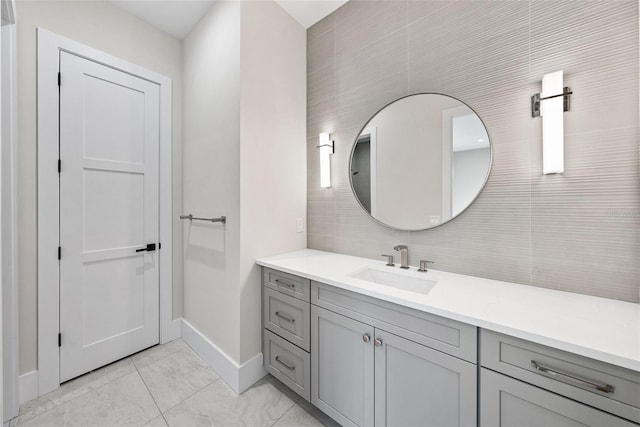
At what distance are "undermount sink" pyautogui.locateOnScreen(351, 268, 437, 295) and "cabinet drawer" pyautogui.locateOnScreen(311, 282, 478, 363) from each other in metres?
0.22

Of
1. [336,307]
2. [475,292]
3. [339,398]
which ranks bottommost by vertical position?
[339,398]

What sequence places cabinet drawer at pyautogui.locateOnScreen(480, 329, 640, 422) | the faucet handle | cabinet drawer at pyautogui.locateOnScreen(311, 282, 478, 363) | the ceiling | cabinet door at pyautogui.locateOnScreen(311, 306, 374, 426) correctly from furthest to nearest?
the ceiling → the faucet handle → cabinet door at pyautogui.locateOnScreen(311, 306, 374, 426) → cabinet drawer at pyautogui.locateOnScreen(311, 282, 478, 363) → cabinet drawer at pyautogui.locateOnScreen(480, 329, 640, 422)

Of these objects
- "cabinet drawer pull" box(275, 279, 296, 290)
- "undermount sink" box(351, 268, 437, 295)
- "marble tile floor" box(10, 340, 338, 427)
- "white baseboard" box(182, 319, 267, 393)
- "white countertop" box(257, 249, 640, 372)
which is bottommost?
"marble tile floor" box(10, 340, 338, 427)

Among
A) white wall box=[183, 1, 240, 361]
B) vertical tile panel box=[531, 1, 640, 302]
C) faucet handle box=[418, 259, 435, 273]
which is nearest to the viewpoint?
vertical tile panel box=[531, 1, 640, 302]

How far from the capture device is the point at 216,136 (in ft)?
6.33

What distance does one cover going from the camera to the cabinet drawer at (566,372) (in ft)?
2.36

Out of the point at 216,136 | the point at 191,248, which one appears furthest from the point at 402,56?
the point at 191,248

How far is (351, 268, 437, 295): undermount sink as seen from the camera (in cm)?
146

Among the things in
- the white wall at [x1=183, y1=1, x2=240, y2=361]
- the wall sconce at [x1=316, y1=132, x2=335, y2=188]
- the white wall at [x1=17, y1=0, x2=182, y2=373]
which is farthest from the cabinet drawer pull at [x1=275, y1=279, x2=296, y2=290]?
the white wall at [x1=17, y1=0, x2=182, y2=373]

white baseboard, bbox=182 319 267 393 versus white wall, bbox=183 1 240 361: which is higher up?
white wall, bbox=183 1 240 361

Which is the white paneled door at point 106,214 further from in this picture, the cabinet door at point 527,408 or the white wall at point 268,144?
the cabinet door at point 527,408

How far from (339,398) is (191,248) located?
169cm

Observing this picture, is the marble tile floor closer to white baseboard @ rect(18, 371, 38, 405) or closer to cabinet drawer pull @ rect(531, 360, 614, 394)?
white baseboard @ rect(18, 371, 38, 405)

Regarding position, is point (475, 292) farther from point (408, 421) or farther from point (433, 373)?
point (408, 421)
